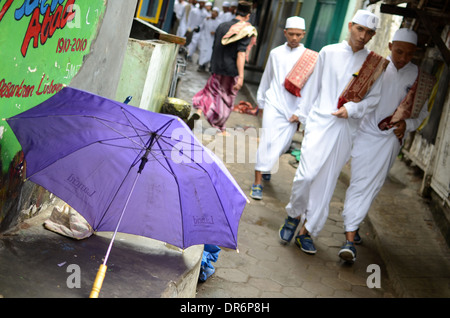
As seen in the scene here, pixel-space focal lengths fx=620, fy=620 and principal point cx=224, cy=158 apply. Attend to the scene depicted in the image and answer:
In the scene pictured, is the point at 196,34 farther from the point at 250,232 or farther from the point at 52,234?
the point at 52,234

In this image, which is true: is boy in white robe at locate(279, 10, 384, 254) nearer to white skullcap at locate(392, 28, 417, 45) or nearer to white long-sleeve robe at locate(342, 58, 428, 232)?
white long-sleeve robe at locate(342, 58, 428, 232)

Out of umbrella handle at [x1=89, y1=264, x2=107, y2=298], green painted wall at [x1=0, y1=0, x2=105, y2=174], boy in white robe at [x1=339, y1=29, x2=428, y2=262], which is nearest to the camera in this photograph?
umbrella handle at [x1=89, y1=264, x2=107, y2=298]

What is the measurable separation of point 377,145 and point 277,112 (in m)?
1.78

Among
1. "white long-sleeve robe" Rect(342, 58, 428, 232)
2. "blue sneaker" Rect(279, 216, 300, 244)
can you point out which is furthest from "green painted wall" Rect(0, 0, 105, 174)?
"white long-sleeve robe" Rect(342, 58, 428, 232)

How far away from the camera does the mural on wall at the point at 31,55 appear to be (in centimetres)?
329

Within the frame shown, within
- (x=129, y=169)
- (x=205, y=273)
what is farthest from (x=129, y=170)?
(x=205, y=273)

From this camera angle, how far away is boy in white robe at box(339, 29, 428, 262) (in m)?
5.98

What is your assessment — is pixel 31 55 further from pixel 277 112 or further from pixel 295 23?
pixel 295 23

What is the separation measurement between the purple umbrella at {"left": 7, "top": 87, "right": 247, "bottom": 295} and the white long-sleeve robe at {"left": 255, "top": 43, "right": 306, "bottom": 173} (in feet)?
12.6

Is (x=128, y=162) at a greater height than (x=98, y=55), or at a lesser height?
lesser

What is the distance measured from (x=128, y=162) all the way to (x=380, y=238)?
3829 millimetres

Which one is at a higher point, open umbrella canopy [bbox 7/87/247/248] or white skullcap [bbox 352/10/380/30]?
white skullcap [bbox 352/10/380/30]

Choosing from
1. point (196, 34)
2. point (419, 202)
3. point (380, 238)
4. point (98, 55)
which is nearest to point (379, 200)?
point (419, 202)

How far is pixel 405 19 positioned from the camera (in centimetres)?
800
